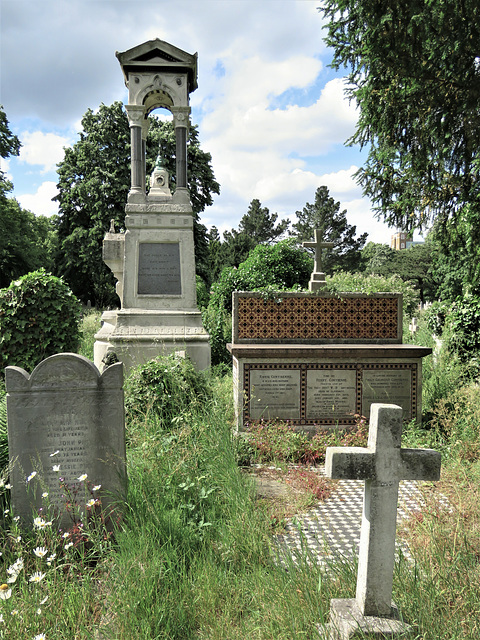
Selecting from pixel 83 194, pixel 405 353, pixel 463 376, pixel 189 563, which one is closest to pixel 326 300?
pixel 405 353

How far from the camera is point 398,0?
597 centimetres

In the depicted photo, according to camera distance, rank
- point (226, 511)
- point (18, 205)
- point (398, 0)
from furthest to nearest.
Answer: point (18, 205) < point (398, 0) < point (226, 511)

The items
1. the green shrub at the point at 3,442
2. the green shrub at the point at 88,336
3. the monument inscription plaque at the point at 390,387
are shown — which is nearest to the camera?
the green shrub at the point at 3,442

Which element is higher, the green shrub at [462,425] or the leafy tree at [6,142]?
the leafy tree at [6,142]

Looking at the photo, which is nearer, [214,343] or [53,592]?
[53,592]

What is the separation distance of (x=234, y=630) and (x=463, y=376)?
6.42 metres

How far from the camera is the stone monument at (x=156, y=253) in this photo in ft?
27.9

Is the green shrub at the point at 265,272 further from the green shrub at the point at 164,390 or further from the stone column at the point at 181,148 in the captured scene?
the green shrub at the point at 164,390

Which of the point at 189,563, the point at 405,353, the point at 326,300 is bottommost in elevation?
the point at 189,563

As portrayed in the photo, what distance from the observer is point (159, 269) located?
882 centimetres

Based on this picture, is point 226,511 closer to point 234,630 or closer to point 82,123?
point 234,630

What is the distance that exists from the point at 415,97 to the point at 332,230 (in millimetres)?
48119

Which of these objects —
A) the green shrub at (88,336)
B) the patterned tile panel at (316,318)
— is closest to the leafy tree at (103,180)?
the green shrub at (88,336)

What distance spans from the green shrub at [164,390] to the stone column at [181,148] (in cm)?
412
